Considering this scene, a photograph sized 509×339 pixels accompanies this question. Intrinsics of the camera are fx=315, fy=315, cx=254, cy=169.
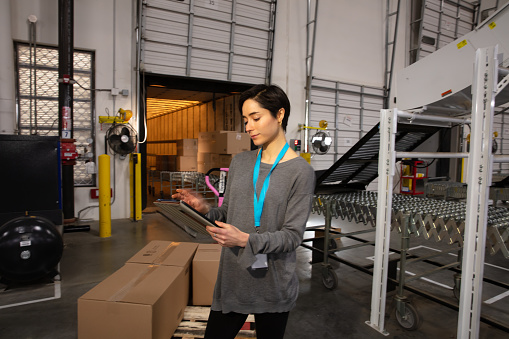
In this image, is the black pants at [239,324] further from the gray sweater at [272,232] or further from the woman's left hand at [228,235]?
the woman's left hand at [228,235]

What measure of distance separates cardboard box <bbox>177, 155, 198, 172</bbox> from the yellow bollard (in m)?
2.86

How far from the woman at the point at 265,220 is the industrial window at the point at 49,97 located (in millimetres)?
4711

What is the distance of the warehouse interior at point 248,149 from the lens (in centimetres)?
193

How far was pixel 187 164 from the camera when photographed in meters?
7.64

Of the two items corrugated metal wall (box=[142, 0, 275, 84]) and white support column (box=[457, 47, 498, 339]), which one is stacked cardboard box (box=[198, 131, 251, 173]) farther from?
white support column (box=[457, 47, 498, 339])

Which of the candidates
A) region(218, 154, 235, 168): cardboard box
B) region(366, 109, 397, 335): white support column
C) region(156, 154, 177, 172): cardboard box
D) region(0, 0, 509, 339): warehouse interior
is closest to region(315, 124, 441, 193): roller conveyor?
region(0, 0, 509, 339): warehouse interior

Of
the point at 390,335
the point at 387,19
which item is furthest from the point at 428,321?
the point at 387,19

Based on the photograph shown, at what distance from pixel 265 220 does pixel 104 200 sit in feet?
13.8

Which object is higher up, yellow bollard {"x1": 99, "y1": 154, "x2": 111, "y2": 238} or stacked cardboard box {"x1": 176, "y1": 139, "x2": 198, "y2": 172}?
stacked cardboard box {"x1": 176, "y1": 139, "x2": 198, "y2": 172}

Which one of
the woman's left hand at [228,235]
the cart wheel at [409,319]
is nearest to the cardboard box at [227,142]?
the cart wheel at [409,319]

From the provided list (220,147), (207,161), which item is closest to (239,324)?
(220,147)

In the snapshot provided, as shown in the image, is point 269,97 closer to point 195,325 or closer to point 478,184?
point 478,184

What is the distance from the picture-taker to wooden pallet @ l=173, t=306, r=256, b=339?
6.18 ft

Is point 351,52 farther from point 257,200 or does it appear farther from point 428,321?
point 257,200
